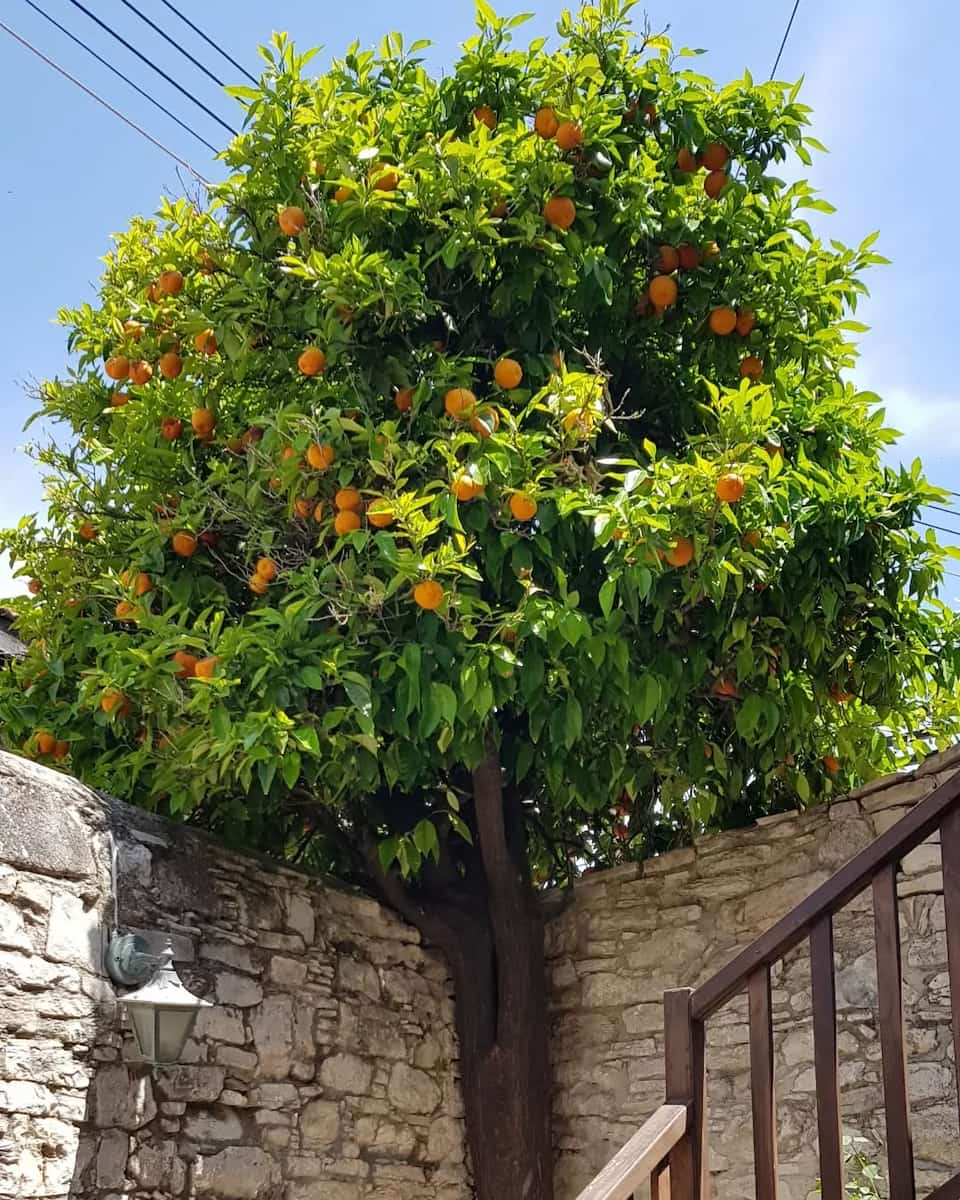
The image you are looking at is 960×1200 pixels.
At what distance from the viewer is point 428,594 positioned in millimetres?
3645

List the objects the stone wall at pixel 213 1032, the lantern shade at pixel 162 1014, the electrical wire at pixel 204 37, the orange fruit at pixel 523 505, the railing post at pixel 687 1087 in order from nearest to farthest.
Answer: the railing post at pixel 687 1087 → the stone wall at pixel 213 1032 → the lantern shade at pixel 162 1014 → the orange fruit at pixel 523 505 → the electrical wire at pixel 204 37

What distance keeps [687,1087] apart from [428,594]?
1.58m

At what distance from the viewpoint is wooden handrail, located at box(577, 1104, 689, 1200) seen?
2.27 metres

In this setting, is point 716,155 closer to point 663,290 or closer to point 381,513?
point 663,290

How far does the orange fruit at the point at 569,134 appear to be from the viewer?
4.02 m

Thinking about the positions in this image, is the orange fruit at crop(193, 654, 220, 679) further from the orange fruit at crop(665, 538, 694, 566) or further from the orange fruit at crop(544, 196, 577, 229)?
the orange fruit at crop(544, 196, 577, 229)

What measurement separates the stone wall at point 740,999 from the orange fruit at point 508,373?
1.75 m

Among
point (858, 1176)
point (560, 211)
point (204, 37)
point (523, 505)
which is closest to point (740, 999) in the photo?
point (858, 1176)

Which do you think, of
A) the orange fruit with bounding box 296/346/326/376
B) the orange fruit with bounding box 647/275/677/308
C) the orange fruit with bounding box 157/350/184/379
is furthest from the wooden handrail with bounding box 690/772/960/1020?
the orange fruit with bounding box 157/350/184/379

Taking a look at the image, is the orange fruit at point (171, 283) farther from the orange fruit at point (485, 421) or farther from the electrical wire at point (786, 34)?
the electrical wire at point (786, 34)

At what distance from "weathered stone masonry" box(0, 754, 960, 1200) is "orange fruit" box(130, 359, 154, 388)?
1.48 meters

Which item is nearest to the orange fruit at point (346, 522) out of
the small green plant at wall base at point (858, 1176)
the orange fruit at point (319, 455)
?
the orange fruit at point (319, 455)

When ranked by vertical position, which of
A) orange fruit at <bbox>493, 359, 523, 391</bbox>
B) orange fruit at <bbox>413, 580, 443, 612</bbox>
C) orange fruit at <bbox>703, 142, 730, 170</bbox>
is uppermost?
orange fruit at <bbox>703, 142, 730, 170</bbox>

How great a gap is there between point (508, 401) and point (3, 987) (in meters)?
2.34
